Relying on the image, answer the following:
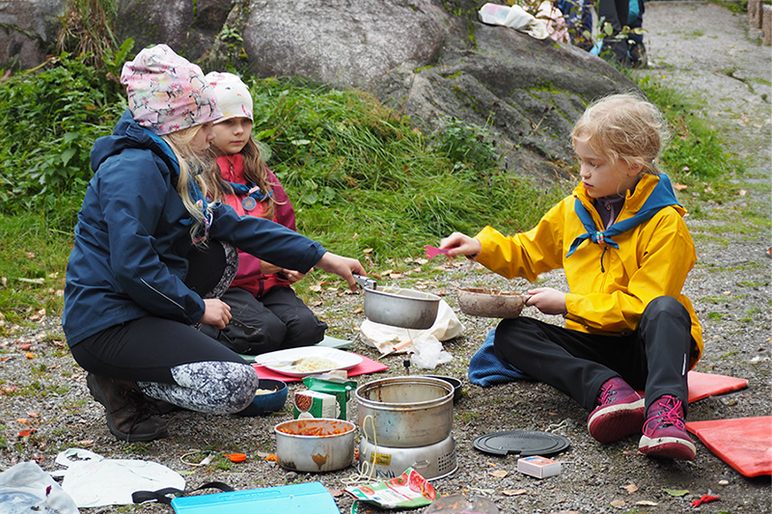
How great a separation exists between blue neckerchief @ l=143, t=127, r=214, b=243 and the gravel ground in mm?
767

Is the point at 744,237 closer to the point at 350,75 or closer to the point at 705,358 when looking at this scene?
the point at 705,358

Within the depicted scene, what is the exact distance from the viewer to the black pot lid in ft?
Answer: 7.88

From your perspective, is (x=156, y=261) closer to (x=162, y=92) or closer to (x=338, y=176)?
(x=162, y=92)

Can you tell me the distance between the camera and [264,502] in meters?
2.04

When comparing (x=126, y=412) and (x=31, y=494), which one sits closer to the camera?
(x=31, y=494)

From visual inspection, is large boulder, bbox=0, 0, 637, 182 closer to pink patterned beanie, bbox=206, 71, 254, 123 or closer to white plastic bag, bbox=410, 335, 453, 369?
pink patterned beanie, bbox=206, 71, 254, 123

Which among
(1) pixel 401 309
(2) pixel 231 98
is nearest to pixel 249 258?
(2) pixel 231 98

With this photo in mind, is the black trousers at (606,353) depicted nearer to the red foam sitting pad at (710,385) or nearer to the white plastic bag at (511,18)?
the red foam sitting pad at (710,385)

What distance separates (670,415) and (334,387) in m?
1.18

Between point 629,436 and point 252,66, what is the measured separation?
601 centimetres

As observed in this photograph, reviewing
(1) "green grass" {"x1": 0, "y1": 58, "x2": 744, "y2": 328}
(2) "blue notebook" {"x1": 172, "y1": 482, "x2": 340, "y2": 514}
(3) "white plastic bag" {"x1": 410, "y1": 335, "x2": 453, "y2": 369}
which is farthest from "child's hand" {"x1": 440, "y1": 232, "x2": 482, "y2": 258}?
(1) "green grass" {"x1": 0, "y1": 58, "x2": 744, "y2": 328}

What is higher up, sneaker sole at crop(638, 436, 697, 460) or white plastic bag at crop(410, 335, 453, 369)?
sneaker sole at crop(638, 436, 697, 460)

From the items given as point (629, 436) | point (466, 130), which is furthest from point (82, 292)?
point (466, 130)

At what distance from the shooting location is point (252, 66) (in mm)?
7441
